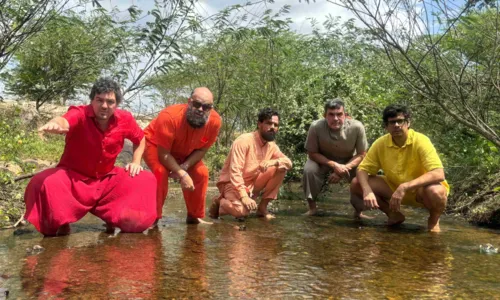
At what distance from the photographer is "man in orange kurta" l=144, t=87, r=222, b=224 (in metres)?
4.81

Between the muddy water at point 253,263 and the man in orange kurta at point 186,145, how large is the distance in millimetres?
324

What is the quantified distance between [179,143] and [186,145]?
0.23ft

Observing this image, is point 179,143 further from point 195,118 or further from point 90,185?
point 90,185

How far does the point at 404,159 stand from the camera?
16.2ft

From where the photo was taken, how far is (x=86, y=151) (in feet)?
14.2

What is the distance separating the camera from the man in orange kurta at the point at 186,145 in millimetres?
4812

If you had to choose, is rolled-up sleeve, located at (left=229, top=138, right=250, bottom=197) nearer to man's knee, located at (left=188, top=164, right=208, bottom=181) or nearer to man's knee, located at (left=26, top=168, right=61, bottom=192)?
man's knee, located at (left=188, top=164, right=208, bottom=181)

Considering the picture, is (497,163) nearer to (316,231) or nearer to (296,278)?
(316,231)

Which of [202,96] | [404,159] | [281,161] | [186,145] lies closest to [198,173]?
[186,145]

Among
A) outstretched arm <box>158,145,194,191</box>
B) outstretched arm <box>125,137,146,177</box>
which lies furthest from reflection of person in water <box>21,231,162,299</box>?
outstretched arm <box>158,145,194,191</box>

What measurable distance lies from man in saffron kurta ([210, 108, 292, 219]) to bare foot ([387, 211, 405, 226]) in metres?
1.16

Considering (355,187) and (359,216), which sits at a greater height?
(355,187)

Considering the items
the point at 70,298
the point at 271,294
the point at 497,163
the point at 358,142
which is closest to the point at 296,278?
the point at 271,294

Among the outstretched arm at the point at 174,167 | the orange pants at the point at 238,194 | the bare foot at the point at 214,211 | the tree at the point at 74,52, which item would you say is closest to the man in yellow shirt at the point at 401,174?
the orange pants at the point at 238,194
